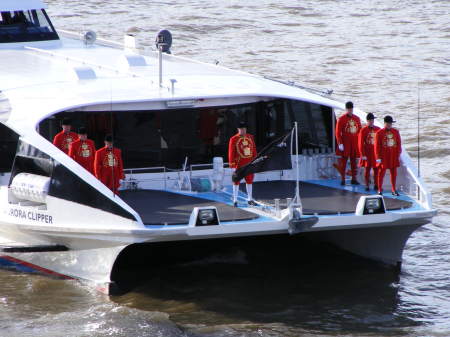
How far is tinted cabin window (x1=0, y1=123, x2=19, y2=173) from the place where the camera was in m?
13.0

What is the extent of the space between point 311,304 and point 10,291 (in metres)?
3.51

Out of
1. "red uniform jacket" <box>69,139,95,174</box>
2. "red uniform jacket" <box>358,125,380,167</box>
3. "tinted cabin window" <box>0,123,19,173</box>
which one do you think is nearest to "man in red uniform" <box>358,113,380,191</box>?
"red uniform jacket" <box>358,125,380,167</box>

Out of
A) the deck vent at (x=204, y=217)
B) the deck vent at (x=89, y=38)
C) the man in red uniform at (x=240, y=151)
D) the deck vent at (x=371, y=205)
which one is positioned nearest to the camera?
the deck vent at (x=204, y=217)

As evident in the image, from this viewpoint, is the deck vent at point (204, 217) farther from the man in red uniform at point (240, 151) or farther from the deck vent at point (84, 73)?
the deck vent at point (84, 73)

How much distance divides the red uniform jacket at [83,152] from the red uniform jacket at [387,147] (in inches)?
128

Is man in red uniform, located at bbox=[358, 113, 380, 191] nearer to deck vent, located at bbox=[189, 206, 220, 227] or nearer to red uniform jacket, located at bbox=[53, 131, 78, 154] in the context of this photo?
deck vent, located at bbox=[189, 206, 220, 227]

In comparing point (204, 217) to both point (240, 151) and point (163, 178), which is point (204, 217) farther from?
point (163, 178)

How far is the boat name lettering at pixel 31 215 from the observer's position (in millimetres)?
12180

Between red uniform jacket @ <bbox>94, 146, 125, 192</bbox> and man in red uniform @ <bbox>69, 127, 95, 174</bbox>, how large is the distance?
0.19m

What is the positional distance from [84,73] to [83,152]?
2.00 meters

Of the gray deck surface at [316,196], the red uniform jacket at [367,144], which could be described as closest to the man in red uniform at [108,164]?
the gray deck surface at [316,196]

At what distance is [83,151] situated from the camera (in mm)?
12398

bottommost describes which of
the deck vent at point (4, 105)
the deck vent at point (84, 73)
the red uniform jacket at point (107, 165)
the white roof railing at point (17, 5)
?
the red uniform jacket at point (107, 165)

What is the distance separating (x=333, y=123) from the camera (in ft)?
46.1
